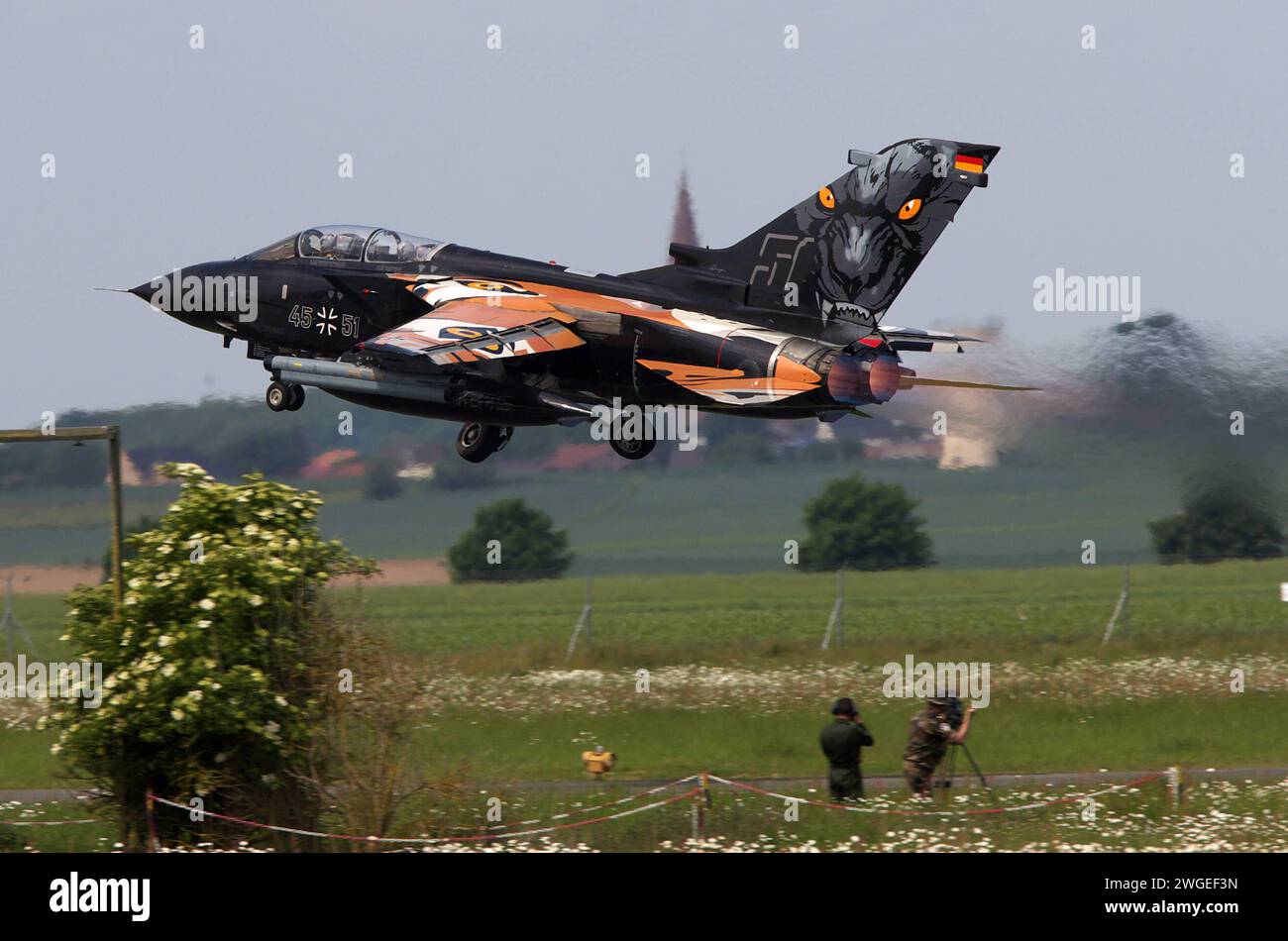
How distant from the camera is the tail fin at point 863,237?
26.0m

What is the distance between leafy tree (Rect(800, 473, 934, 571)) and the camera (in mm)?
56906

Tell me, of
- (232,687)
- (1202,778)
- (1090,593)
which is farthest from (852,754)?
(1090,593)

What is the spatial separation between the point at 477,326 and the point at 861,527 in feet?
109

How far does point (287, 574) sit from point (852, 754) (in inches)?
340

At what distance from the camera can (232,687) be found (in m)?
22.7

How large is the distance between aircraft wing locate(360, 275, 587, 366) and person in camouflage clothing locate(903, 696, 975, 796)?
7.75m

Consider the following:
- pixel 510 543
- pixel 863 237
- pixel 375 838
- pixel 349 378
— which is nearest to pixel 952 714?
pixel 863 237

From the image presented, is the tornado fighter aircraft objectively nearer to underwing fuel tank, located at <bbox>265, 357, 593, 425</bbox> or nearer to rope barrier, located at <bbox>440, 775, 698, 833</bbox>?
underwing fuel tank, located at <bbox>265, 357, 593, 425</bbox>

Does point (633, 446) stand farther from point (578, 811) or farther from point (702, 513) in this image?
point (702, 513)

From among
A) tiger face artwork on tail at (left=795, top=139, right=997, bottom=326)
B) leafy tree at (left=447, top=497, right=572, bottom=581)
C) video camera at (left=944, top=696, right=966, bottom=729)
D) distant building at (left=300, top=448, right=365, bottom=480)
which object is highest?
tiger face artwork on tail at (left=795, top=139, right=997, bottom=326)

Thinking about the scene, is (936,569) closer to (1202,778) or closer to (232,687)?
(1202,778)

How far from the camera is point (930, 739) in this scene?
26.1 metres

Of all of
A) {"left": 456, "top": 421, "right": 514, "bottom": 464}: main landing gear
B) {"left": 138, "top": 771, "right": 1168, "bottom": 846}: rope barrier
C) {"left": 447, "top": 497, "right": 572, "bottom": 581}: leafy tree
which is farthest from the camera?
{"left": 447, "top": 497, "right": 572, "bottom": 581}: leafy tree

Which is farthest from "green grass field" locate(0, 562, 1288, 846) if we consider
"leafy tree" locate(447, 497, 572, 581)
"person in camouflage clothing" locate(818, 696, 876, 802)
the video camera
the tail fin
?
the tail fin
